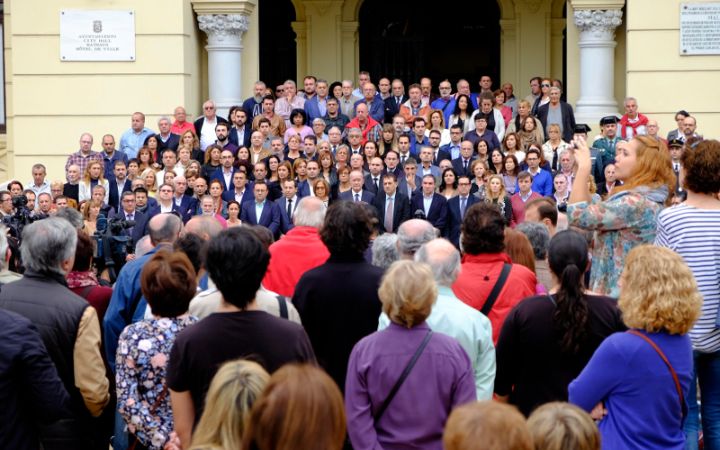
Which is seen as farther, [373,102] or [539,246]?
[373,102]

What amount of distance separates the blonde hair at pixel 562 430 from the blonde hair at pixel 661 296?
1065 millimetres

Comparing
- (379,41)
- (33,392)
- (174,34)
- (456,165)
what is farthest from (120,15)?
(33,392)

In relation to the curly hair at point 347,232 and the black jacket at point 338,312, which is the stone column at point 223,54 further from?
the black jacket at point 338,312

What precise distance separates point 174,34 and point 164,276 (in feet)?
42.3

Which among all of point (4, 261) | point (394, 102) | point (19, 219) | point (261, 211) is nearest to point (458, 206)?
point (261, 211)

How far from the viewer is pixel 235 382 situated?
3.80m

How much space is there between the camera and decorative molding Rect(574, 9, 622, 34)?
17.8 meters

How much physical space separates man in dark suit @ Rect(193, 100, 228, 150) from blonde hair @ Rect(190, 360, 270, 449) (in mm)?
13713

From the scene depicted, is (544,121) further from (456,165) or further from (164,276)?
(164,276)

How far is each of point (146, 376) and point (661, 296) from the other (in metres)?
2.24

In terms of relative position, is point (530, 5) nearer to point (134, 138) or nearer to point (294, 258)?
point (134, 138)

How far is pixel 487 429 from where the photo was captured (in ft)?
11.4

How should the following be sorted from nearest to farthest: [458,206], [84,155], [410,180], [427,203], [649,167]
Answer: [649,167] → [458,206] → [427,203] → [410,180] → [84,155]

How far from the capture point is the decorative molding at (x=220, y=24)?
18359 millimetres
